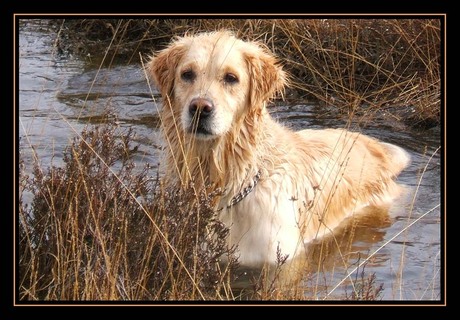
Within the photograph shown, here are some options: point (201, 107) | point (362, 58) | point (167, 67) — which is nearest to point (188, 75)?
point (167, 67)

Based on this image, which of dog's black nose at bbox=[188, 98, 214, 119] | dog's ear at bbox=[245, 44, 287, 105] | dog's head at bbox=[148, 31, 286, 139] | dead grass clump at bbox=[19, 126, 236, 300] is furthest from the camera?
dog's ear at bbox=[245, 44, 287, 105]

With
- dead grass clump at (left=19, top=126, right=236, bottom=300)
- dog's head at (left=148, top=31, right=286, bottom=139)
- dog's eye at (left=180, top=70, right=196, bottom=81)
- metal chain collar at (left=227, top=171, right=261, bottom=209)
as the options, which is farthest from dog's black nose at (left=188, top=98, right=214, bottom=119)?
metal chain collar at (left=227, top=171, right=261, bottom=209)

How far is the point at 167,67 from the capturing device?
6527 millimetres

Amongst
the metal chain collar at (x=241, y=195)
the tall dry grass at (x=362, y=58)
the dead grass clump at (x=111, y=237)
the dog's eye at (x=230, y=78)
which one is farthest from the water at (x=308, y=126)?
the dog's eye at (x=230, y=78)

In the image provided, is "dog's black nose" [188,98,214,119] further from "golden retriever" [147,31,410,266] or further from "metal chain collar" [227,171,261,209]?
"metal chain collar" [227,171,261,209]

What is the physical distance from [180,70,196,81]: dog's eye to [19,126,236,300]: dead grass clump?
26.4 inches

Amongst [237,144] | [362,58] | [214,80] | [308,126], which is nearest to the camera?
[214,80]

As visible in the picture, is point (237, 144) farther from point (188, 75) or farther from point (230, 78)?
point (188, 75)

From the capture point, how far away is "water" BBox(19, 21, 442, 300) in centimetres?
649

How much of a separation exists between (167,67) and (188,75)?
13.9 inches

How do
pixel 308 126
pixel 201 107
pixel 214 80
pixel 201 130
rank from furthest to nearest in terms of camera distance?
pixel 308 126, pixel 214 80, pixel 201 130, pixel 201 107

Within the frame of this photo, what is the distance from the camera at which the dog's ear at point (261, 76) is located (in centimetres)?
646

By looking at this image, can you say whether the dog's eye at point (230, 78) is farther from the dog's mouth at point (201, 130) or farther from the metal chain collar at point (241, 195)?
the metal chain collar at point (241, 195)
